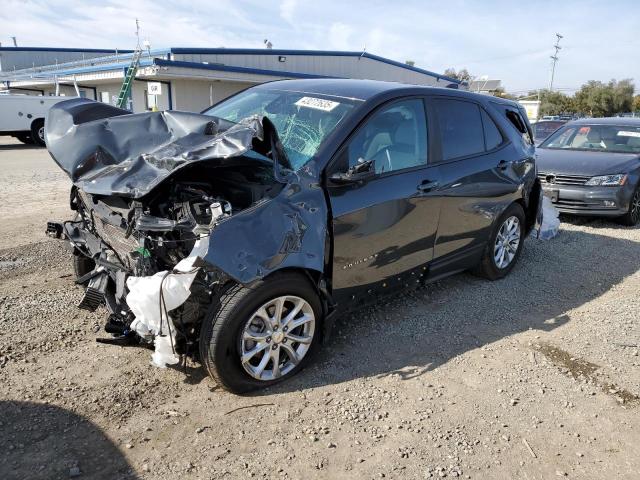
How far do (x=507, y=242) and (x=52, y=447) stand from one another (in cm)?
447

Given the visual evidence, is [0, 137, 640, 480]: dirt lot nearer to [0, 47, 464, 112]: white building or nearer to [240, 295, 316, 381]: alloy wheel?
[240, 295, 316, 381]: alloy wheel

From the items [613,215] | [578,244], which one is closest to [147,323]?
[578,244]

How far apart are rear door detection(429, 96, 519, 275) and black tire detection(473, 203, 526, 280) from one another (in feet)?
0.39

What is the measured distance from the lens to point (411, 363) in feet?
11.9

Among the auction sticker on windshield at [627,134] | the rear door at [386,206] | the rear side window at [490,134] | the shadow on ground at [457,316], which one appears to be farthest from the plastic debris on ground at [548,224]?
the rear door at [386,206]

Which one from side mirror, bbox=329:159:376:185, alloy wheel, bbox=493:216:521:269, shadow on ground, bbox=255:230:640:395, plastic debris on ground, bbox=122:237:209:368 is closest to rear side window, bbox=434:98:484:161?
alloy wheel, bbox=493:216:521:269

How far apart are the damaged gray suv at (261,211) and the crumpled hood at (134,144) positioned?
12 mm

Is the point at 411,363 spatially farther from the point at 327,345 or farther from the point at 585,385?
the point at 585,385

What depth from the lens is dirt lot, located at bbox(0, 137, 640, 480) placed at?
2633mm

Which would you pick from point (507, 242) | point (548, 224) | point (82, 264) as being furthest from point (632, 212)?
point (82, 264)

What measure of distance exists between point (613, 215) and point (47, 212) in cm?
859

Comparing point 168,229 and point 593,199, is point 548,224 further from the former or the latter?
point 168,229

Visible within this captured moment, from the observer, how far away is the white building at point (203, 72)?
22672mm

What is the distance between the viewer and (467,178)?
4.43m
